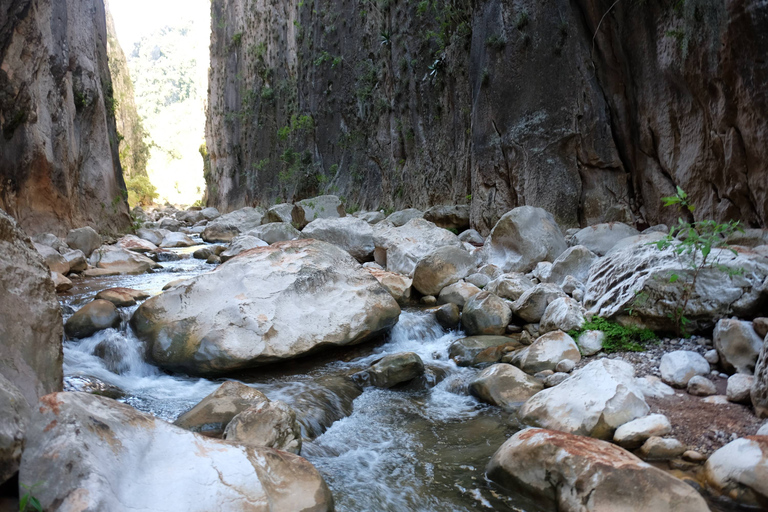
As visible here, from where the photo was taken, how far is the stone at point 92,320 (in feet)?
17.4

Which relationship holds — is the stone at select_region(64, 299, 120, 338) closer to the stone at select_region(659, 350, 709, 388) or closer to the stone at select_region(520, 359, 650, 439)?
the stone at select_region(520, 359, 650, 439)

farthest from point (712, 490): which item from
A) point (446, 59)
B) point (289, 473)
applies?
point (446, 59)

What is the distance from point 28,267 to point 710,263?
5.21 m

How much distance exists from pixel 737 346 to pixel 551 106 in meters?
6.93

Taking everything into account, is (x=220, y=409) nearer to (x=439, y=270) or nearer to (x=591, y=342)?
(x=591, y=342)

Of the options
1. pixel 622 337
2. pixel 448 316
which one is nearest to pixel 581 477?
pixel 622 337

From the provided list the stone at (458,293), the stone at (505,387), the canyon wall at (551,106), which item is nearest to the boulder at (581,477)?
the stone at (505,387)

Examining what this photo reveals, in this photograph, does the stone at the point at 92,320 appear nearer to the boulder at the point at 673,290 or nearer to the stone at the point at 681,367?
the boulder at the point at 673,290

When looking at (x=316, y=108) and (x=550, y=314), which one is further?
(x=316, y=108)

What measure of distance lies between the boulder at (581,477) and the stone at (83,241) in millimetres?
10608

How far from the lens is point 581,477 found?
255 cm

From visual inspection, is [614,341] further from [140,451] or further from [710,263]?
[140,451]

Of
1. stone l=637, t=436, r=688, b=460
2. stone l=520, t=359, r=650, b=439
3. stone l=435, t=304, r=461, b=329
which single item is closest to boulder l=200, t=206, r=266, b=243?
stone l=435, t=304, r=461, b=329

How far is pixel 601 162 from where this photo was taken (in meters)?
9.17
